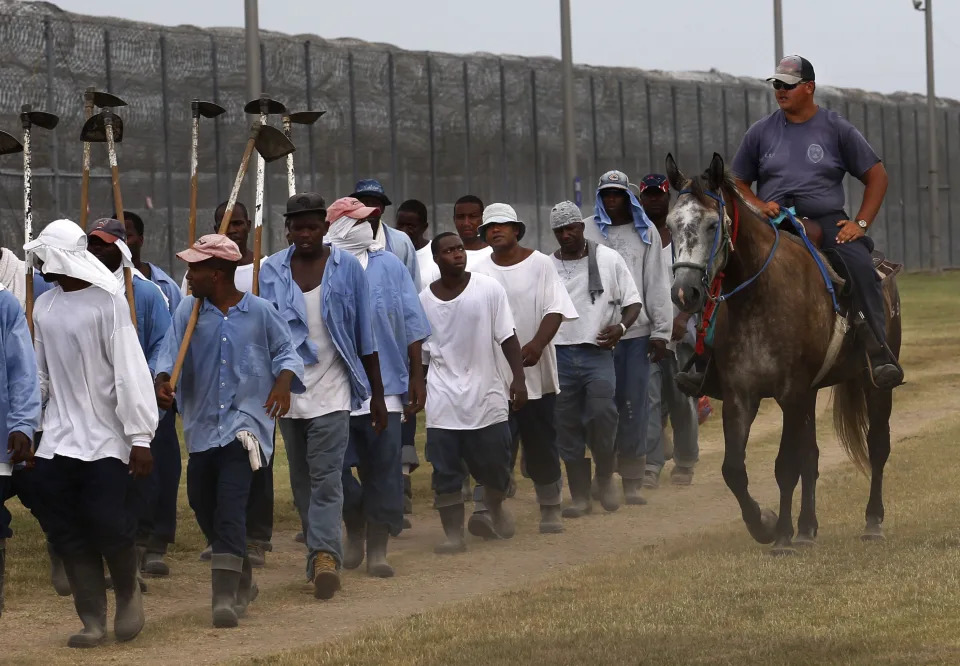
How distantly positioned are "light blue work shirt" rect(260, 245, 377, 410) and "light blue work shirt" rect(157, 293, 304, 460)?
84cm

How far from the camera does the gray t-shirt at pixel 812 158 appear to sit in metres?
10.5

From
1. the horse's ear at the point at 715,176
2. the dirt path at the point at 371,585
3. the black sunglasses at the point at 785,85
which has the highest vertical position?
the black sunglasses at the point at 785,85

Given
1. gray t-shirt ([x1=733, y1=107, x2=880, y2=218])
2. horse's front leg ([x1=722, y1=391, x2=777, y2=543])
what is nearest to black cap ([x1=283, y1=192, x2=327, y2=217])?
horse's front leg ([x1=722, y1=391, x2=777, y2=543])

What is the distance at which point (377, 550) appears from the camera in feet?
33.1

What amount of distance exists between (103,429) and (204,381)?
2.55 feet

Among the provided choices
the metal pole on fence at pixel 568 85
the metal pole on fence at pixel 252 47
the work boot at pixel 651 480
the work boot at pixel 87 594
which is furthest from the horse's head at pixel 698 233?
the metal pole on fence at pixel 568 85

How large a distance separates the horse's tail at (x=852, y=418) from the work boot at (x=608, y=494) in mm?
1732

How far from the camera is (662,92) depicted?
39906 millimetres

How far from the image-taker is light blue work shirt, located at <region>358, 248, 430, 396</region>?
10.2 meters

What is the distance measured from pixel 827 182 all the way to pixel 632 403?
2.86 m

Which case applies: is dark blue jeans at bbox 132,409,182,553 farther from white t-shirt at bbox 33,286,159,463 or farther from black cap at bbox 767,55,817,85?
black cap at bbox 767,55,817,85

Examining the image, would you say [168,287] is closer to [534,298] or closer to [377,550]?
[377,550]

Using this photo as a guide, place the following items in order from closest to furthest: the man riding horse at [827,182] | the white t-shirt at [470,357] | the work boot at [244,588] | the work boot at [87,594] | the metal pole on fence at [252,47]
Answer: the work boot at [87,594]
the work boot at [244,588]
the man riding horse at [827,182]
the white t-shirt at [470,357]
the metal pole on fence at [252,47]

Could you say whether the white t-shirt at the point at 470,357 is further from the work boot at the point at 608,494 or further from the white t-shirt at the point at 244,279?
the work boot at the point at 608,494
